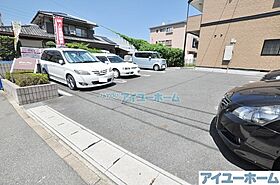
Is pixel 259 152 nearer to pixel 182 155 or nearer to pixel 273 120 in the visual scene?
pixel 273 120

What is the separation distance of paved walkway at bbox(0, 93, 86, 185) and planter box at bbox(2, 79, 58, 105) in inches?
59.7

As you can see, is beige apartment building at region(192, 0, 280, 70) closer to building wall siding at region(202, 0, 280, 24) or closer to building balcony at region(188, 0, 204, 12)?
building wall siding at region(202, 0, 280, 24)

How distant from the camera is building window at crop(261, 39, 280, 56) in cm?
1033

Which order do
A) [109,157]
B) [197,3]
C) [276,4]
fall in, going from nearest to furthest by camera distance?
[109,157] < [276,4] < [197,3]

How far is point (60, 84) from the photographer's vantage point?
7277 millimetres

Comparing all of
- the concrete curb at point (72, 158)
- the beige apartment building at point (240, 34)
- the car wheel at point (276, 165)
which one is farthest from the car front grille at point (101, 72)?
the beige apartment building at point (240, 34)

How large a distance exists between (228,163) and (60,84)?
23.7 ft

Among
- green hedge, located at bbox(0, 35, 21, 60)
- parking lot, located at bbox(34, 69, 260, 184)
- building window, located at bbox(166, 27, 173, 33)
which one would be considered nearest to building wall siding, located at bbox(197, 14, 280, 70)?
parking lot, located at bbox(34, 69, 260, 184)

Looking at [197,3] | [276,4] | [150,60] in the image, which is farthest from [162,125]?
[197,3]

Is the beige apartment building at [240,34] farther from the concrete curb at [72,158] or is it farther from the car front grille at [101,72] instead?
the concrete curb at [72,158]

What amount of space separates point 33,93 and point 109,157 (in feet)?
12.6

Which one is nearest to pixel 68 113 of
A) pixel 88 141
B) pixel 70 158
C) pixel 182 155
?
pixel 88 141

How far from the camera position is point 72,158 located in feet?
8.02

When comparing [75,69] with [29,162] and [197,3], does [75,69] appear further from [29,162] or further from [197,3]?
[197,3]
